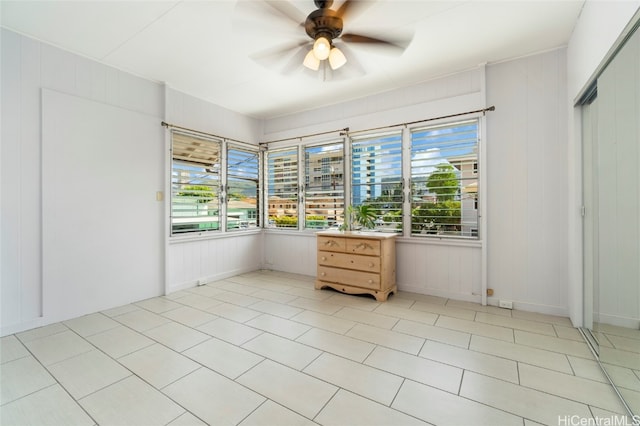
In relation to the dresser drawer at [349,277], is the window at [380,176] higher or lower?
higher

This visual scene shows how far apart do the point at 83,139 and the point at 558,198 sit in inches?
202

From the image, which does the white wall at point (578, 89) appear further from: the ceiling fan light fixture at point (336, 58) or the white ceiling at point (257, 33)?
the ceiling fan light fixture at point (336, 58)

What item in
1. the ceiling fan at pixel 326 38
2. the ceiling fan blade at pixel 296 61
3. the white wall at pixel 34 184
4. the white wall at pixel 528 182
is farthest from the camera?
the white wall at pixel 528 182

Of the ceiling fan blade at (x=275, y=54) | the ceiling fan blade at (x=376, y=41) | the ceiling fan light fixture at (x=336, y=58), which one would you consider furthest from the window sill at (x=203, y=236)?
the ceiling fan blade at (x=376, y=41)

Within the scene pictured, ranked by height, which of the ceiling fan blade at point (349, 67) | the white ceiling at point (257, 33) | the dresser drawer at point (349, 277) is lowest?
the dresser drawer at point (349, 277)

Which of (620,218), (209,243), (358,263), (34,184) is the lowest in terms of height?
(358,263)

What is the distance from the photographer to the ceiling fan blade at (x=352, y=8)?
1710 millimetres

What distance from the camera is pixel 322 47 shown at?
1.92 metres

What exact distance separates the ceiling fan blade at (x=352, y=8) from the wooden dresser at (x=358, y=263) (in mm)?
2349

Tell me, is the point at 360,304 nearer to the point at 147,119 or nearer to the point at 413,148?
the point at 413,148

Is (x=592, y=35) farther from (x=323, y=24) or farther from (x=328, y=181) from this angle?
(x=328, y=181)

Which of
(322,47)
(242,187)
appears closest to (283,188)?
(242,187)

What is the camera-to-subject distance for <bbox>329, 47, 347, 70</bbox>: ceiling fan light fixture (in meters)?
2.02

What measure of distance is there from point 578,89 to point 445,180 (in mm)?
1435
